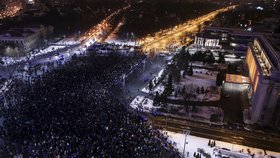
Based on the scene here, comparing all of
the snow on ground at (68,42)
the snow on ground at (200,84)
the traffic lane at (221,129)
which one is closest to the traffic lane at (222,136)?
the traffic lane at (221,129)

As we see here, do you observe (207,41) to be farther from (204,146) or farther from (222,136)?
(204,146)

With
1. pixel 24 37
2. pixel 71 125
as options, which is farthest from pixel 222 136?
pixel 24 37

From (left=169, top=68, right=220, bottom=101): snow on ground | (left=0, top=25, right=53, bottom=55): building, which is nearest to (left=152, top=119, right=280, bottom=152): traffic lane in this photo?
(left=169, top=68, right=220, bottom=101): snow on ground

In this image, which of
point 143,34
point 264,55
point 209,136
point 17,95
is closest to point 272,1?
point 143,34

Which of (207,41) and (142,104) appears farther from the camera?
(207,41)

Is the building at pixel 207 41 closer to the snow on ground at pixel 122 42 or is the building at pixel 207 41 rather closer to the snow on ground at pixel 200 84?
the snow on ground at pixel 200 84

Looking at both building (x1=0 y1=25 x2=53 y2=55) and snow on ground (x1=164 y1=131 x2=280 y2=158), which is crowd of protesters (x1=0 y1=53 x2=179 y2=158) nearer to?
snow on ground (x1=164 y1=131 x2=280 y2=158)
